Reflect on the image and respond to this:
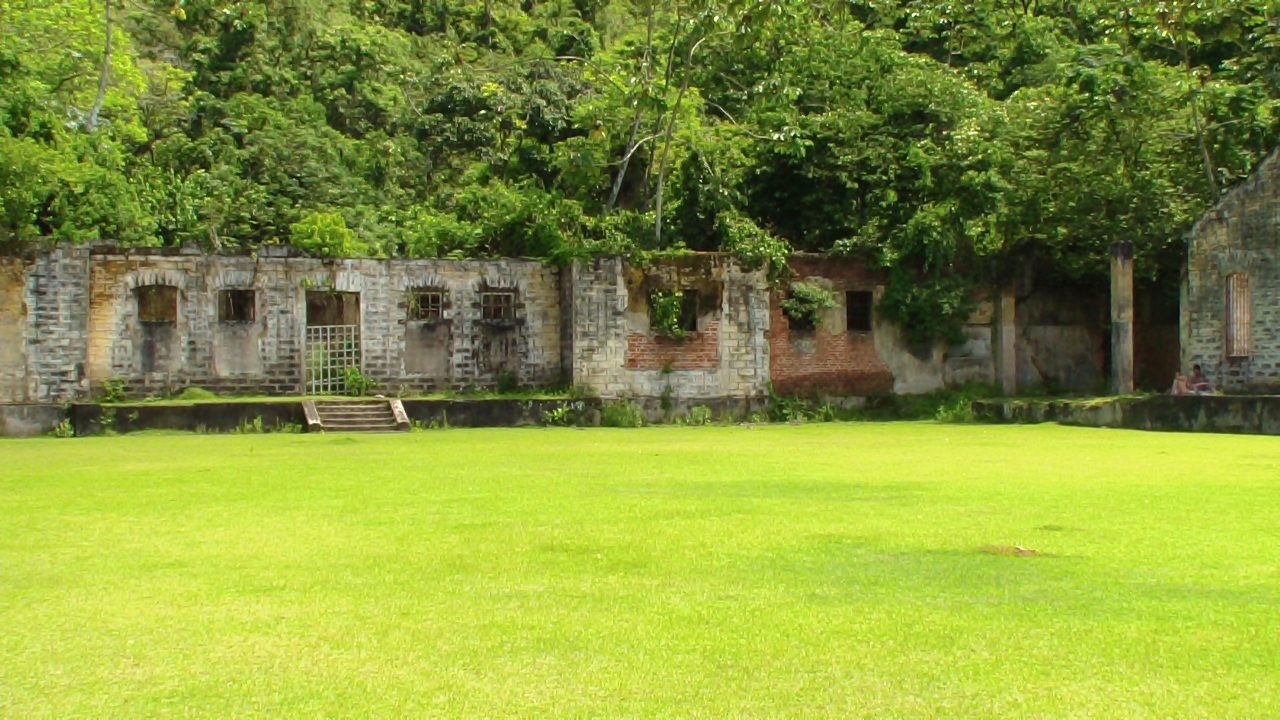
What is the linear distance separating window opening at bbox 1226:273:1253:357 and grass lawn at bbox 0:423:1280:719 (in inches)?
420

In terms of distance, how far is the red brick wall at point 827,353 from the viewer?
25266mm

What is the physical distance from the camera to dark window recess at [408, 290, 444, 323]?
24156 millimetres

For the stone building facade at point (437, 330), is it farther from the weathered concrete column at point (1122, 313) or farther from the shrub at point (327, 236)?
the shrub at point (327, 236)

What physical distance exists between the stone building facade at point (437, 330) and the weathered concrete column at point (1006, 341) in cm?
22

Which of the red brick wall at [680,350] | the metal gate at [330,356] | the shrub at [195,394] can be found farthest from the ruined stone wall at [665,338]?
the shrub at [195,394]

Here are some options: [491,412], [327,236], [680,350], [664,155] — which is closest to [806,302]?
[680,350]

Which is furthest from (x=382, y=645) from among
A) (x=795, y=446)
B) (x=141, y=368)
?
(x=141, y=368)

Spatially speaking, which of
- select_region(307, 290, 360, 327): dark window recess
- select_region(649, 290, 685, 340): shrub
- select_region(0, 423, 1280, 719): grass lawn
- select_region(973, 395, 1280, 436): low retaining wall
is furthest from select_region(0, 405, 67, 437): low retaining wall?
select_region(973, 395, 1280, 436): low retaining wall

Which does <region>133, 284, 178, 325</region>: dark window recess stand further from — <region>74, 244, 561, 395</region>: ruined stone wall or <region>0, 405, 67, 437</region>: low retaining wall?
<region>0, 405, 67, 437</region>: low retaining wall

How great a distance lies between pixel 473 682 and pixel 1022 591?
8.91ft

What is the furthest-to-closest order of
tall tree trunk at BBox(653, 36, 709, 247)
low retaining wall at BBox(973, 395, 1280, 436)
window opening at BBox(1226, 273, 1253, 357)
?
tall tree trunk at BBox(653, 36, 709, 247) < window opening at BBox(1226, 273, 1253, 357) < low retaining wall at BBox(973, 395, 1280, 436)

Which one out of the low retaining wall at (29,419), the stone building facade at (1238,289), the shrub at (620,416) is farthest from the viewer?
the shrub at (620,416)

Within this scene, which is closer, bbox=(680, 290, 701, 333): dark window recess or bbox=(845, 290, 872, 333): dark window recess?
bbox=(680, 290, 701, 333): dark window recess

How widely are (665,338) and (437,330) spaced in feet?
13.1
